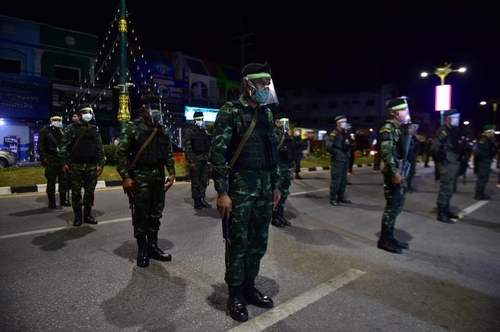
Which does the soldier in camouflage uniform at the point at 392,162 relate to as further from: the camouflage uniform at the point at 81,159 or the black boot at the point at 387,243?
the camouflage uniform at the point at 81,159

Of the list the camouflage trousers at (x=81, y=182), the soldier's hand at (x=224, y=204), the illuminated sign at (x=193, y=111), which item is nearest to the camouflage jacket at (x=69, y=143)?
the camouflage trousers at (x=81, y=182)

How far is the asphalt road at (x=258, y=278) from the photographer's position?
262cm

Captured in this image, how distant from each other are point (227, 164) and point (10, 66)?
24730 millimetres


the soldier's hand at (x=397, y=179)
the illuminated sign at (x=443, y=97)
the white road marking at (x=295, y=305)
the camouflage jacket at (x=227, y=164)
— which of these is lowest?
the white road marking at (x=295, y=305)

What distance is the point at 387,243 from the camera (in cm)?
458

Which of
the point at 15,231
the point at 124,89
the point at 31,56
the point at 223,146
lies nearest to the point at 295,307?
the point at 223,146

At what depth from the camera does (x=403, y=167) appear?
15.3ft

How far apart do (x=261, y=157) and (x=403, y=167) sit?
8.99 ft

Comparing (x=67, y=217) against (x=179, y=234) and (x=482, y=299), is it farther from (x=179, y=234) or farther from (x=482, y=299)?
(x=482, y=299)

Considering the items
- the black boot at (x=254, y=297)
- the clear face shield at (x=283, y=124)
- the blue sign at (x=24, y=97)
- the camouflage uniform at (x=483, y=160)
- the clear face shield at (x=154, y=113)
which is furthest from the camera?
the blue sign at (x=24, y=97)

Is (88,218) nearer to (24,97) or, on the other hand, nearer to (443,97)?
(24,97)

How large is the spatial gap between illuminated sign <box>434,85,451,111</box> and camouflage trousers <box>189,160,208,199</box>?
53.1 ft

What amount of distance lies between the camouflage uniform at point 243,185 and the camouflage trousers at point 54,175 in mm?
5507

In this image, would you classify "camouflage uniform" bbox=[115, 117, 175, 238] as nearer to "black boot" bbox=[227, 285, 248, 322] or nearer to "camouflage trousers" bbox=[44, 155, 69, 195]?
"black boot" bbox=[227, 285, 248, 322]
